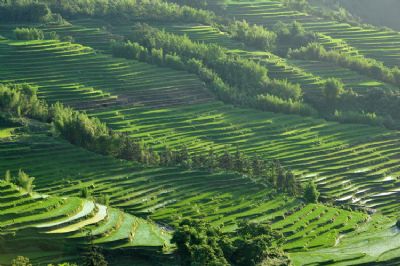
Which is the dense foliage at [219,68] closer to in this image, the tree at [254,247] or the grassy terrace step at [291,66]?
the grassy terrace step at [291,66]

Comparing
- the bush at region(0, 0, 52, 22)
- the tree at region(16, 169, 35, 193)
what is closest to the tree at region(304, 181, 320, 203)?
the tree at region(16, 169, 35, 193)

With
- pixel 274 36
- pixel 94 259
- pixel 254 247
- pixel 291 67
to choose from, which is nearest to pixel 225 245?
pixel 254 247

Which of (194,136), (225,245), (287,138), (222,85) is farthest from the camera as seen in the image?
(222,85)

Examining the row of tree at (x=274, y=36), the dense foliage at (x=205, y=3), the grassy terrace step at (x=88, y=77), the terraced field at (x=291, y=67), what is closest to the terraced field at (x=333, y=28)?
the dense foliage at (x=205, y=3)

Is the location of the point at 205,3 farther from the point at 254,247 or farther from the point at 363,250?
the point at 254,247

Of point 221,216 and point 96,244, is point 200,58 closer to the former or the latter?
point 221,216
